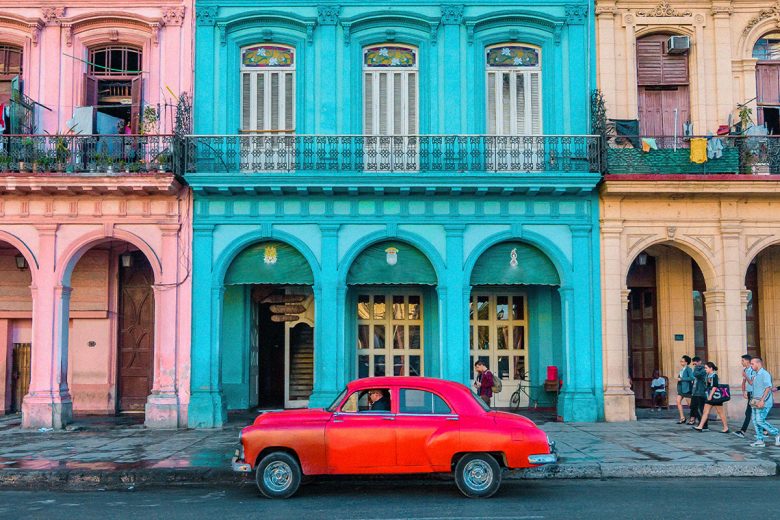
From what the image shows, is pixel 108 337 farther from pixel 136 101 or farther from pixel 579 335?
pixel 579 335

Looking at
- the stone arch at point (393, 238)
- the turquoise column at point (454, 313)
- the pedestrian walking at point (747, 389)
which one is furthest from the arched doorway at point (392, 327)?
the pedestrian walking at point (747, 389)

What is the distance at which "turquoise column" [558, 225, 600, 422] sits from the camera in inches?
653

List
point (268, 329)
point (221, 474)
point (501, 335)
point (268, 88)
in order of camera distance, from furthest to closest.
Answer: point (268, 329), point (501, 335), point (268, 88), point (221, 474)

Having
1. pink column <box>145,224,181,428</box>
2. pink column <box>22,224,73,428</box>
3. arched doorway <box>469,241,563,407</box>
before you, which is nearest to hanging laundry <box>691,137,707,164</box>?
arched doorway <box>469,241,563,407</box>

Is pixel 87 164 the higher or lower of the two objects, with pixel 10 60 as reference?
lower

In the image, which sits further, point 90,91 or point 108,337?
point 108,337

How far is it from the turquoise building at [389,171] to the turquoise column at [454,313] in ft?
0.10

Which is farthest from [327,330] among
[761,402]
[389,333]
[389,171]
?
[761,402]

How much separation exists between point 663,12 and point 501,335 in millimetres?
7994

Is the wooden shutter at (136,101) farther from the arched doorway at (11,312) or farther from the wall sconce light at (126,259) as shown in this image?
the arched doorway at (11,312)

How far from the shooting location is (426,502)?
9.61 meters

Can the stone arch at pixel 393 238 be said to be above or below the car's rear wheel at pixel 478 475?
above

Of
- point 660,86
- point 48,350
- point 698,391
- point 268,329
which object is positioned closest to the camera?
point 698,391

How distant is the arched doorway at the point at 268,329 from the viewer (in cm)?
1725
